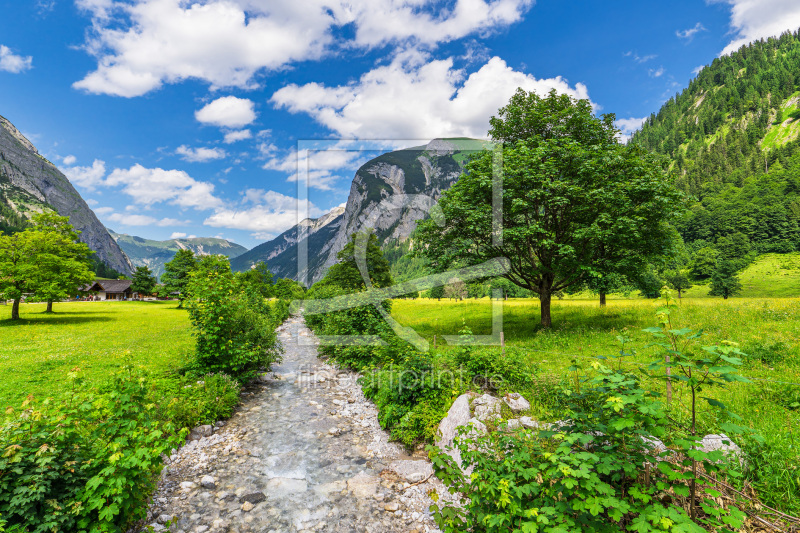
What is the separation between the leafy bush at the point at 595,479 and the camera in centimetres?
334

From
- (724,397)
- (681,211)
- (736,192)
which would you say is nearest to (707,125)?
(736,192)

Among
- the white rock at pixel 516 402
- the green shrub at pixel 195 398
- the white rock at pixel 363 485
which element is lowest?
the white rock at pixel 363 485

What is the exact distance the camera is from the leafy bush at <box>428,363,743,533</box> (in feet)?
11.0

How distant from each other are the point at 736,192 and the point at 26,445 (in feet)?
531

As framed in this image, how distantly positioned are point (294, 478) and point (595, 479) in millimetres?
6213

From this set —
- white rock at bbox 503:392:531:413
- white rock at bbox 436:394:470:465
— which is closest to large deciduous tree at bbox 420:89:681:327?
white rock at bbox 503:392:531:413

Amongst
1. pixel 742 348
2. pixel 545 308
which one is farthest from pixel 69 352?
pixel 742 348

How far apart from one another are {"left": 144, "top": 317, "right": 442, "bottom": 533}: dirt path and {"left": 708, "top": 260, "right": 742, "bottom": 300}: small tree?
72.1 metres

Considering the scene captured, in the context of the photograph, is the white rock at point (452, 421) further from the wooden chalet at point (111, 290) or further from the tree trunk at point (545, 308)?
the wooden chalet at point (111, 290)

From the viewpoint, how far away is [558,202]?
46.2 feet

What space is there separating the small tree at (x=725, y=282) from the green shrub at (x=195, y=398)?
247ft

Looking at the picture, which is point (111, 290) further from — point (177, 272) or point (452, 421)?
point (452, 421)

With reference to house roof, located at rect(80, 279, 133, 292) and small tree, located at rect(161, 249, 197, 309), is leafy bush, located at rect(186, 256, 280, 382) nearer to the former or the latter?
small tree, located at rect(161, 249, 197, 309)

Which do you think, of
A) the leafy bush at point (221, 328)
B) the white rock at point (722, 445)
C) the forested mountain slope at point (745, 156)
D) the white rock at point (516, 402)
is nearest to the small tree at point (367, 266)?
the leafy bush at point (221, 328)
